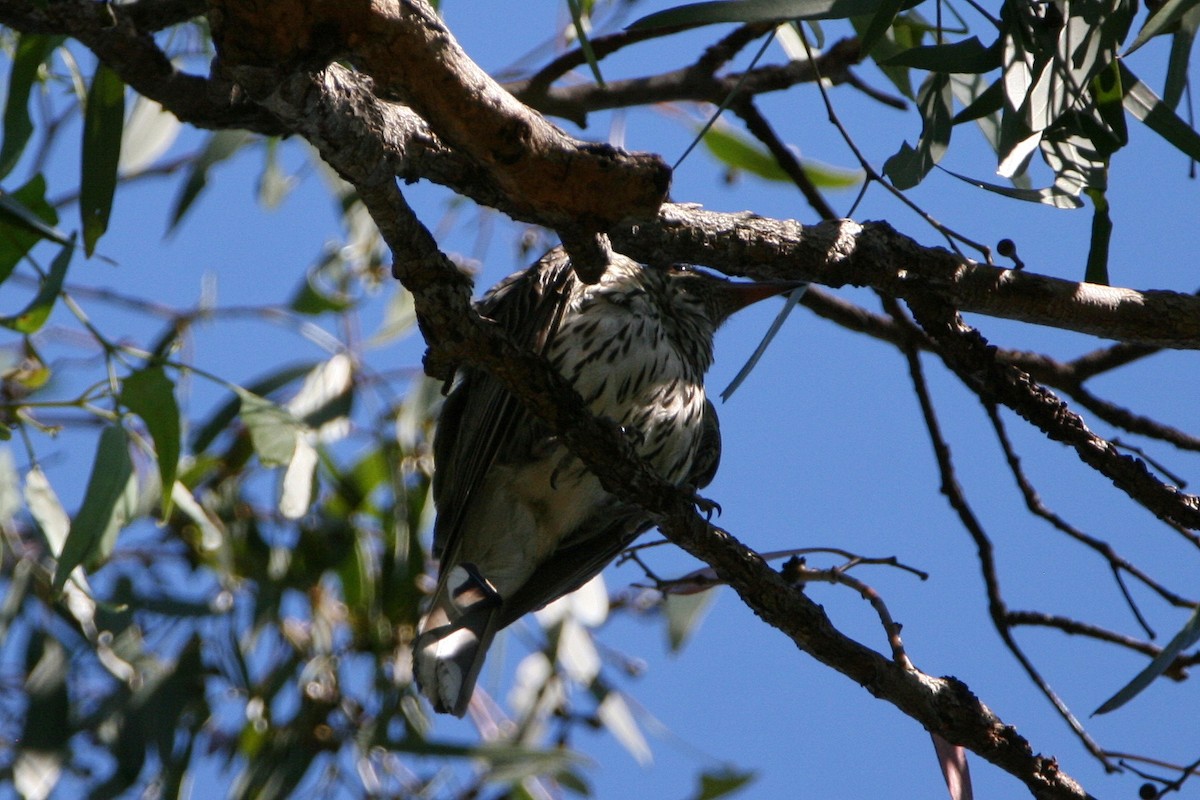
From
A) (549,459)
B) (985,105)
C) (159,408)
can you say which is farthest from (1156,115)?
(159,408)

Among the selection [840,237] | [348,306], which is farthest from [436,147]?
[348,306]

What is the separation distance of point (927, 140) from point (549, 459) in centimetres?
122

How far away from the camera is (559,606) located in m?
3.31

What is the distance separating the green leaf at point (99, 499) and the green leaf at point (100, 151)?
0.43 metres

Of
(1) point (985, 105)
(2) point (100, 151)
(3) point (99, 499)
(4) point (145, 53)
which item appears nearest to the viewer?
(1) point (985, 105)

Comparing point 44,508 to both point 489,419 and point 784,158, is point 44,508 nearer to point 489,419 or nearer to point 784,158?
point 489,419

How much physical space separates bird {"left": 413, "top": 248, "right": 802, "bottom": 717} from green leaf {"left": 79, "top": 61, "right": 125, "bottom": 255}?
0.81 metres

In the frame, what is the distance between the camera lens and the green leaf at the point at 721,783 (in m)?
2.87

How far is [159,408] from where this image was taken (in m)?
2.17

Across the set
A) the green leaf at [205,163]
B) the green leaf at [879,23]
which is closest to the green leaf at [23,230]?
the green leaf at [205,163]

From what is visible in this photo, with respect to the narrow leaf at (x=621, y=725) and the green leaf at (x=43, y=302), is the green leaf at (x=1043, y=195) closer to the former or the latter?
the green leaf at (x=43, y=302)

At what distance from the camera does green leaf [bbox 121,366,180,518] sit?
214 centimetres

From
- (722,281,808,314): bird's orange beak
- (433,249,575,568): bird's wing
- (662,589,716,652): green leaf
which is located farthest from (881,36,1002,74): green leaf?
(662,589,716,652): green leaf

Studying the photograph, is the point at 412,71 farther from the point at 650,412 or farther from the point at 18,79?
the point at 650,412
